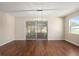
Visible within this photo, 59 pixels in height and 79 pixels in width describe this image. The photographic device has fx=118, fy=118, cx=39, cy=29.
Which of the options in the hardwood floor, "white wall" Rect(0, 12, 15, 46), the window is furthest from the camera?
the window

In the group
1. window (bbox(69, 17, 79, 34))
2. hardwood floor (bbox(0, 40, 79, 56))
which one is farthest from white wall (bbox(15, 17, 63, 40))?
hardwood floor (bbox(0, 40, 79, 56))

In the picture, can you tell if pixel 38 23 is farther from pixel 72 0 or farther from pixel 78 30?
pixel 72 0

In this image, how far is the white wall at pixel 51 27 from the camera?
11.5 metres

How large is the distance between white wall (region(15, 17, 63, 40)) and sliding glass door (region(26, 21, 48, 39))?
15.5 inches

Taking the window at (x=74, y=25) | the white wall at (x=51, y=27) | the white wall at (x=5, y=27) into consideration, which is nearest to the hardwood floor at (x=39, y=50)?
the white wall at (x=5, y=27)

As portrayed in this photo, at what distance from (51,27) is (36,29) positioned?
1490 millimetres

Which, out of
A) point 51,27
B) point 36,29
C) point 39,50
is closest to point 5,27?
point 36,29

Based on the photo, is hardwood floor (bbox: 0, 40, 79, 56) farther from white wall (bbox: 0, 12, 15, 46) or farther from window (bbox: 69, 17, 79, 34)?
window (bbox: 69, 17, 79, 34)

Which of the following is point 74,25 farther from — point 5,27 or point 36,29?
point 5,27

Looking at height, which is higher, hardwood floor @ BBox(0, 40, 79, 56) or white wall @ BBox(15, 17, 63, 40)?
white wall @ BBox(15, 17, 63, 40)

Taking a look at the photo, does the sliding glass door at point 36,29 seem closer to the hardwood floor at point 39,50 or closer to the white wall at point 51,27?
the white wall at point 51,27

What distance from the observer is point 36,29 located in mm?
11633

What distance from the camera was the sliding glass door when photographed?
11.6m

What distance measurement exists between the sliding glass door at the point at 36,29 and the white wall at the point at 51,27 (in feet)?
1.29
